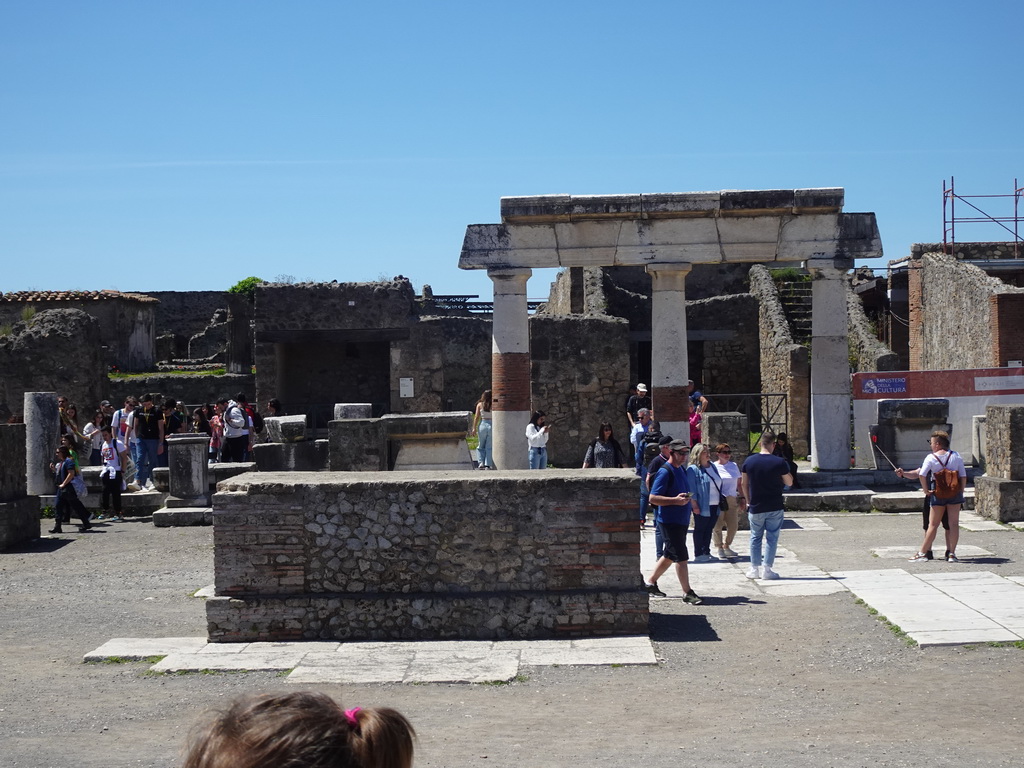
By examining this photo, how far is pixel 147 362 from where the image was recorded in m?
33.8

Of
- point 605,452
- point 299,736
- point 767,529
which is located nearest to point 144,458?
point 605,452

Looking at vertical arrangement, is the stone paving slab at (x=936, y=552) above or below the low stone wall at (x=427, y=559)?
below

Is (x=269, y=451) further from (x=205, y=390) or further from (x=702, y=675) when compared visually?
(x=205, y=390)

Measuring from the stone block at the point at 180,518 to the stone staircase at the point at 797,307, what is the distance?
49.8 feet

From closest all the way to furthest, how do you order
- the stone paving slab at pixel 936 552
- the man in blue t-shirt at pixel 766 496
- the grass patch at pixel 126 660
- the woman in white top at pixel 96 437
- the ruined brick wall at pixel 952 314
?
the grass patch at pixel 126 660
the man in blue t-shirt at pixel 766 496
the stone paving slab at pixel 936 552
the woman in white top at pixel 96 437
the ruined brick wall at pixel 952 314

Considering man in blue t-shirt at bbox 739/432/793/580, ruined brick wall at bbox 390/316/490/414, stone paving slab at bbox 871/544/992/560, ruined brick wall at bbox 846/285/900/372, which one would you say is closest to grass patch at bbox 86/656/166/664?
man in blue t-shirt at bbox 739/432/793/580

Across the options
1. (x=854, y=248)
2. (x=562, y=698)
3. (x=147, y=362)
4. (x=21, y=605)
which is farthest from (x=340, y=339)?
(x=562, y=698)

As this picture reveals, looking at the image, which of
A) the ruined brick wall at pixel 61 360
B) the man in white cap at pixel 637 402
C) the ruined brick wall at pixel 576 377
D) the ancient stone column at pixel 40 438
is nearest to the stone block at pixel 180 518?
the ancient stone column at pixel 40 438

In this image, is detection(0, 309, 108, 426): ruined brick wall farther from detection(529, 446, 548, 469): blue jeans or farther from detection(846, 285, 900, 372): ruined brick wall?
detection(846, 285, 900, 372): ruined brick wall

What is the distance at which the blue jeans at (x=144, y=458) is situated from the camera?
57.3ft

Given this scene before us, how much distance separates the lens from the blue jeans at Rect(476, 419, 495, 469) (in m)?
17.3

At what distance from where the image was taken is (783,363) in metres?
23.0

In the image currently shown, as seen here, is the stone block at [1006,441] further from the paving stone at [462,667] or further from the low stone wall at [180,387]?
the low stone wall at [180,387]

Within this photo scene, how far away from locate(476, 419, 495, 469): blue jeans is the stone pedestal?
4864 mm
